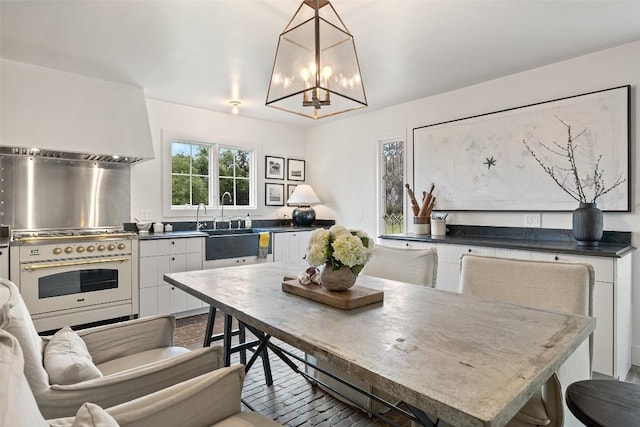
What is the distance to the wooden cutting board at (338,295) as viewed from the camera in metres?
1.50

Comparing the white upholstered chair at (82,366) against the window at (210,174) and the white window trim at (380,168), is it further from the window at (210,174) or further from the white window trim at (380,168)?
the white window trim at (380,168)

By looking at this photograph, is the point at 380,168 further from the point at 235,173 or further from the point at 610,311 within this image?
the point at 610,311

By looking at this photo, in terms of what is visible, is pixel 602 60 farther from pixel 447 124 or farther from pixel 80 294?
pixel 80 294

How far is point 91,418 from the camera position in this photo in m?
0.78

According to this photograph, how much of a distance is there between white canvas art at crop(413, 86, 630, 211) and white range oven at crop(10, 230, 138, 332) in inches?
132

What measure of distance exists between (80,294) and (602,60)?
502 cm

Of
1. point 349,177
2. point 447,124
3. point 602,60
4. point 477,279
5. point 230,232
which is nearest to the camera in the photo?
point 477,279

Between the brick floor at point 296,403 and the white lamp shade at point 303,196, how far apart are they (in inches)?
111

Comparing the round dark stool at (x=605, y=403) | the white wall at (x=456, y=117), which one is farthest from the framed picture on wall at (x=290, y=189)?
the round dark stool at (x=605, y=403)

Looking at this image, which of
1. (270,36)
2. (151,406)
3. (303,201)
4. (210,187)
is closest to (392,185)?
(303,201)

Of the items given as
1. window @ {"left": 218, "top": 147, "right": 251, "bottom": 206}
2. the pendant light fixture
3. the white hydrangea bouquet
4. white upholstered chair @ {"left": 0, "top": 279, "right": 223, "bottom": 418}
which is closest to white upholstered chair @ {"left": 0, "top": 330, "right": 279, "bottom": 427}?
white upholstered chair @ {"left": 0, "top": 279, "right": 223, "bottom": 418}

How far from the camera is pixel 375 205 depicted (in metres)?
4.78

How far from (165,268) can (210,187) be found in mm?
1394

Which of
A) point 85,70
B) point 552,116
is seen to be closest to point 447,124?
point 552,116
